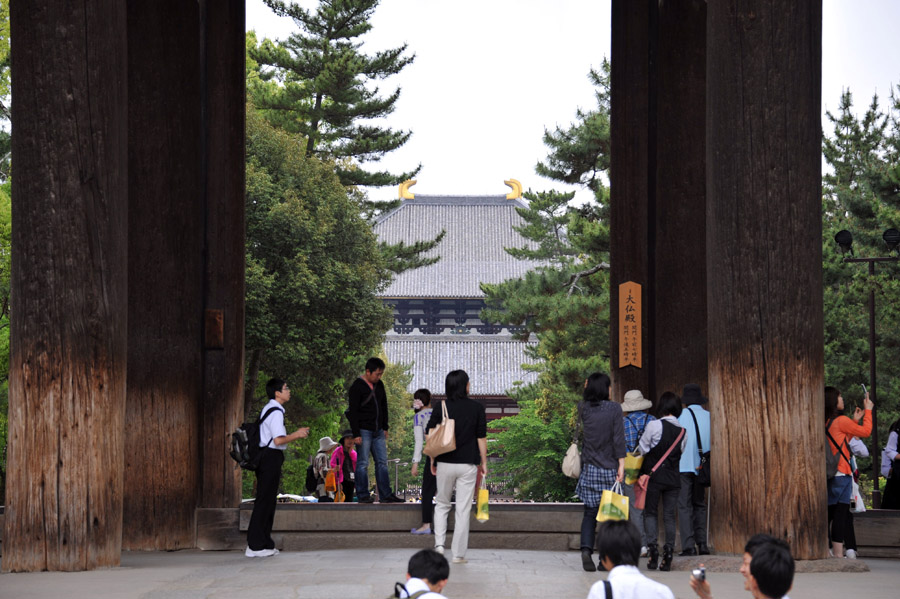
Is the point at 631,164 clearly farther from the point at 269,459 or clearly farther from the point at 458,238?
the point at 458,238

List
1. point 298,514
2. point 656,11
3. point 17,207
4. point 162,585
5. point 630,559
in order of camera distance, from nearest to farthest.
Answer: point 630,559 < point 162,585 < point 17,207 < point 298,514 < point 656,11

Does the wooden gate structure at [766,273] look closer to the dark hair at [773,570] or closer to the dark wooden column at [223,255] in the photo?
the dark hair at [773,570]

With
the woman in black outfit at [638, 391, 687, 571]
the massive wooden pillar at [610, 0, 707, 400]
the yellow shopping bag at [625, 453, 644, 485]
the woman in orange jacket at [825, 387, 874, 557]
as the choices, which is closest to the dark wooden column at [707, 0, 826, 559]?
the woman in black outfit at [638, 391, 687, 571]

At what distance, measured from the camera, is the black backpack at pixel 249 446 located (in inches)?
353

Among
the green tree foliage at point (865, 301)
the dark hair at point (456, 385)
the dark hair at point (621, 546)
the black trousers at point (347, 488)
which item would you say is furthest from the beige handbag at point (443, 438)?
the green tree foliage at point (865, 301)

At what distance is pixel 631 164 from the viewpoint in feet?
36.3

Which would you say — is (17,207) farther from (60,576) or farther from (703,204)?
(703,204)

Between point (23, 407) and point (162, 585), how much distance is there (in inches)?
60.1

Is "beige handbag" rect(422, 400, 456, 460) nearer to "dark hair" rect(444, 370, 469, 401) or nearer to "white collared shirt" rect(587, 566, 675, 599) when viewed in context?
"dark hair" rect(444, 370, 469, 401)

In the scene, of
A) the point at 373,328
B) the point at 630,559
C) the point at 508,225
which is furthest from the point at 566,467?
the point at 508,225

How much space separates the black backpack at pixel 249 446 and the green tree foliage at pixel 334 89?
64.2 ft

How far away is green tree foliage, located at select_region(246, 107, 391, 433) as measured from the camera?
71.6 ft

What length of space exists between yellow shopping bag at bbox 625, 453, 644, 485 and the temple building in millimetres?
31755

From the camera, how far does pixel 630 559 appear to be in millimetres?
4270
